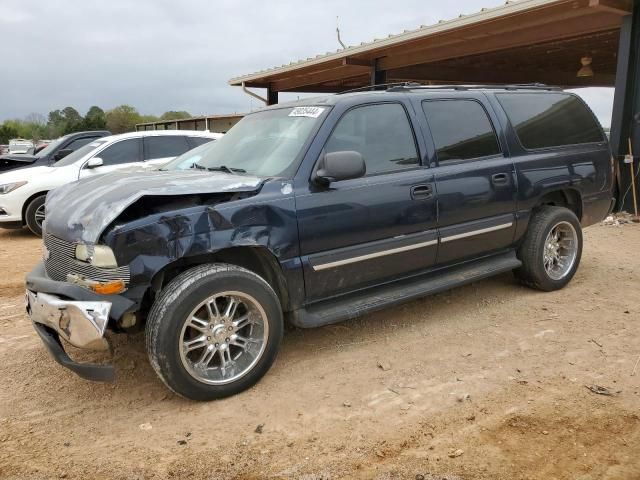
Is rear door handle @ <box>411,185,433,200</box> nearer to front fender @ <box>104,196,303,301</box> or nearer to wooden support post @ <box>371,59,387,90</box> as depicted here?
front fender @ <box>104,196,303,301</box>

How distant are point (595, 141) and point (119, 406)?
199 inches

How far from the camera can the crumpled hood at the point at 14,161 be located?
386 inches

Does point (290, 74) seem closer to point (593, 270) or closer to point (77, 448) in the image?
point (593, 270)

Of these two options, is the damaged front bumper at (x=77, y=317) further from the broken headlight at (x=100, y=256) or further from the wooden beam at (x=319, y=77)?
the wooden beam at (x=319, y=77)

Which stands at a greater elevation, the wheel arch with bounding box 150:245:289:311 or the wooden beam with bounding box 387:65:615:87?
the wooden beam with bounding box 387:65:615:87

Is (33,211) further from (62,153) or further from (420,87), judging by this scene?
(420,87)

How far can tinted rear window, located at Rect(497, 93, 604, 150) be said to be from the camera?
15.9 feet

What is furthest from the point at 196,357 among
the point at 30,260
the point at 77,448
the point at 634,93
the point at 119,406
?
the point at 634,93

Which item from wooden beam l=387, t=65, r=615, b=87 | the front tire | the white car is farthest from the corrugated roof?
the front tire

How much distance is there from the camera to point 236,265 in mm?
3348

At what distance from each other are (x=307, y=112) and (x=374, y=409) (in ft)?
7.07

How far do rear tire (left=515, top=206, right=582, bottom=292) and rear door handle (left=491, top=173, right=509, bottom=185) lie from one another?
64 cm

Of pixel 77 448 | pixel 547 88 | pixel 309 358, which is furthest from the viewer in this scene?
pixel 547 88

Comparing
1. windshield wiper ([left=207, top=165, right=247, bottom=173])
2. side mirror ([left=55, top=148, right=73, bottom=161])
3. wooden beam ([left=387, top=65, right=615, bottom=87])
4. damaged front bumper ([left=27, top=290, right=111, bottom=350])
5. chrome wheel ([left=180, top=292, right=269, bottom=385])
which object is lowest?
chrome wheel ([left=180, top=292, right=269, bottom=385])
